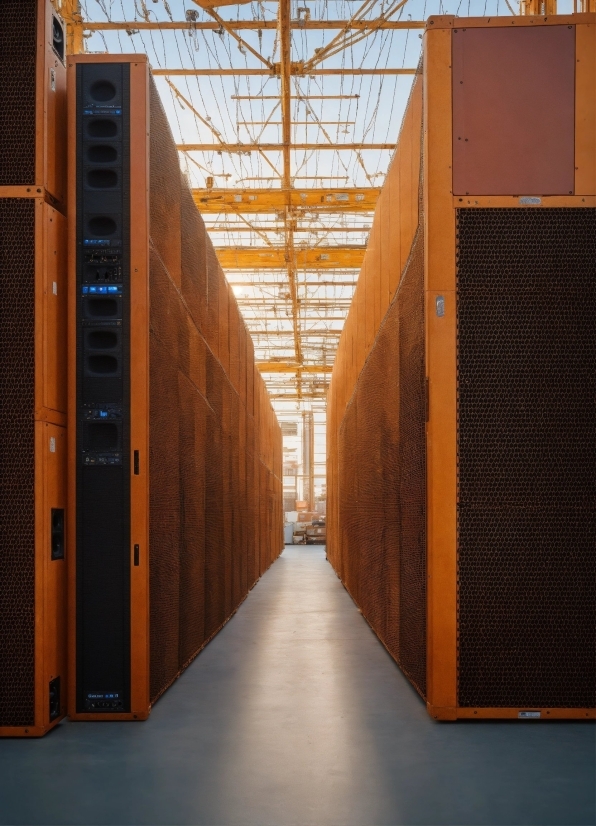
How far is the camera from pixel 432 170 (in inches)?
150

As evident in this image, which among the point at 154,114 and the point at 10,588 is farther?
the point at 154,114

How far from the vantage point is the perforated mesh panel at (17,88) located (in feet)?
12.0

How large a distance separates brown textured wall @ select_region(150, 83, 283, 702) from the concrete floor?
1.72 feet

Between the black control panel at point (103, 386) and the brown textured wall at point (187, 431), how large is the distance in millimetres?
165

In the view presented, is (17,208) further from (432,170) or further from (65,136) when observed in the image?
(432,170)

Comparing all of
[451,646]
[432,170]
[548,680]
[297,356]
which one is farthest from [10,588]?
[297,356]

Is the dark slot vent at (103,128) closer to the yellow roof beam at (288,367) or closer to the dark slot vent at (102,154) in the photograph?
the dark slot vent at (102,154)

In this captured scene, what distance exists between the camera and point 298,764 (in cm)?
308

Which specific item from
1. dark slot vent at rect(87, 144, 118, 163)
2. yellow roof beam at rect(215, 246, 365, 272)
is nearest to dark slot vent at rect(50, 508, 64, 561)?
dark slot vent at rect(87, 144, 118, 163)

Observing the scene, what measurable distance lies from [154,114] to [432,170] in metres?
1.42

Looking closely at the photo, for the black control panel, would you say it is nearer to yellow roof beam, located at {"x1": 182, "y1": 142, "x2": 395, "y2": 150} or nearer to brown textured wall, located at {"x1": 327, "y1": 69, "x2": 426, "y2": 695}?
brown textured wall, located at {"x1": 327, "y1": 69, "x2": 426, "y2": 695}

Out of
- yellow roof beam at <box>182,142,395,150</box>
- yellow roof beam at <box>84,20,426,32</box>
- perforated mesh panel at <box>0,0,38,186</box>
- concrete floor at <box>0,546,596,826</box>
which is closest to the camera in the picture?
concrete floor at <box>0,546,596,826</box>

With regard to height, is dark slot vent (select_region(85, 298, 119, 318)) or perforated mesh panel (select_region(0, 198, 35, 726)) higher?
dark slot vent (select_region(85, 298, 119, 318))

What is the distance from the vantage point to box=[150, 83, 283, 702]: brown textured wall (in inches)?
163
